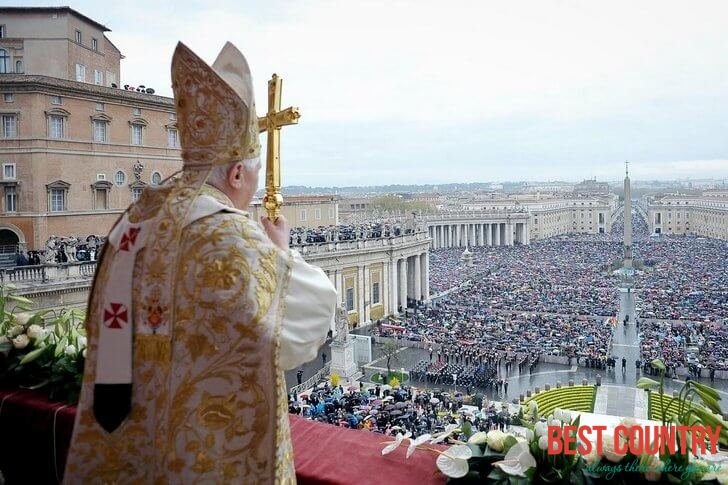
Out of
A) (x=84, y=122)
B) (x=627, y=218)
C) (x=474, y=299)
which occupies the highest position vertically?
(x=84, y=122)

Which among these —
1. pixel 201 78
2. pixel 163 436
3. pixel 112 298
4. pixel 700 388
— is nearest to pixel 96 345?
pixel 112 298

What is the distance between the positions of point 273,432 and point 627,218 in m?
52.7

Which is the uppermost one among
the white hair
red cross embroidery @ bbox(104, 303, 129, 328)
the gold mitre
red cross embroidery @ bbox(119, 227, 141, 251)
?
the gold mitre

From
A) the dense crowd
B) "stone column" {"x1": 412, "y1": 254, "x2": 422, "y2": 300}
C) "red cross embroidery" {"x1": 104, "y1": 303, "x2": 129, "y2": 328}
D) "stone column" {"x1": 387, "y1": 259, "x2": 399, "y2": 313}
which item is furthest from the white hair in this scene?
"stone column" {"x1": 412, "y1": 254, "x2": 422, "y2": 300}

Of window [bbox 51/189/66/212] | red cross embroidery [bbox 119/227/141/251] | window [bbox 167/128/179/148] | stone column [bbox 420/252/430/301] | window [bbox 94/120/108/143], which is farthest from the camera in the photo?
stone column [bbox 420/252/430/301]

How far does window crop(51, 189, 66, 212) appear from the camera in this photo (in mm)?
18812

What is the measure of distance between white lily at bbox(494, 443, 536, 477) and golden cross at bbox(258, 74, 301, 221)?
4.31 ft

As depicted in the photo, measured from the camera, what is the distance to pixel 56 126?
18.7 metres

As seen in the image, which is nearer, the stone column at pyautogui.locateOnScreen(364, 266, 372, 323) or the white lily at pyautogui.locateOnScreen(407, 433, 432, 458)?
the white lily at pyautogui.locateOnScreen(407, 433, 432, 458)

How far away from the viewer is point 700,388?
2486 mm

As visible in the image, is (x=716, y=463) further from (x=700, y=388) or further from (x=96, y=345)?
(x=96, y=345)

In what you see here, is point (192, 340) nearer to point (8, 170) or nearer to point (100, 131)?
point (8, 170)

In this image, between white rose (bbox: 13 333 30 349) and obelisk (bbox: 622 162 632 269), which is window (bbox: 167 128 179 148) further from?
obelisk (bbox: 622 162 632 269)

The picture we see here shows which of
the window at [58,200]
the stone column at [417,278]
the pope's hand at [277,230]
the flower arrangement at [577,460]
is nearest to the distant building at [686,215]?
the stone column at [417,278]
